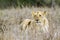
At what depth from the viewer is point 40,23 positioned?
8.21 m

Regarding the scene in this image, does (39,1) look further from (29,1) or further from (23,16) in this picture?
(23,16)

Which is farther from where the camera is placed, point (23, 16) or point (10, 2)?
point (10, 2)

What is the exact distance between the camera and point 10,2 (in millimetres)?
19328

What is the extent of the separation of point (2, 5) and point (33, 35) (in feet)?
43.8

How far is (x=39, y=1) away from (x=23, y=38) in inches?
569

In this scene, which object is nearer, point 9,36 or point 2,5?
point 9,36

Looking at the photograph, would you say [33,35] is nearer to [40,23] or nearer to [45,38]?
[45,38]

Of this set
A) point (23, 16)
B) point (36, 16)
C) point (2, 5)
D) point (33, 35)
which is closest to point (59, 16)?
point (23, 16)

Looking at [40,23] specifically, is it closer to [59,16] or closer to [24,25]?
[24,25]

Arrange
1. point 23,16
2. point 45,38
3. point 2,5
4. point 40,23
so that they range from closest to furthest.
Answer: point 45,38
point 40,23
point 23,16
point 2,5

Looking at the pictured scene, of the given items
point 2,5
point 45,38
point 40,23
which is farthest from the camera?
point 2,5

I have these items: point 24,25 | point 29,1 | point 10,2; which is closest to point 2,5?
point 10,2

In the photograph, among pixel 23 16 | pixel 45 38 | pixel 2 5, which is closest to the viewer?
pixel 45 38

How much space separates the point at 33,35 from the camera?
19.0 ft
